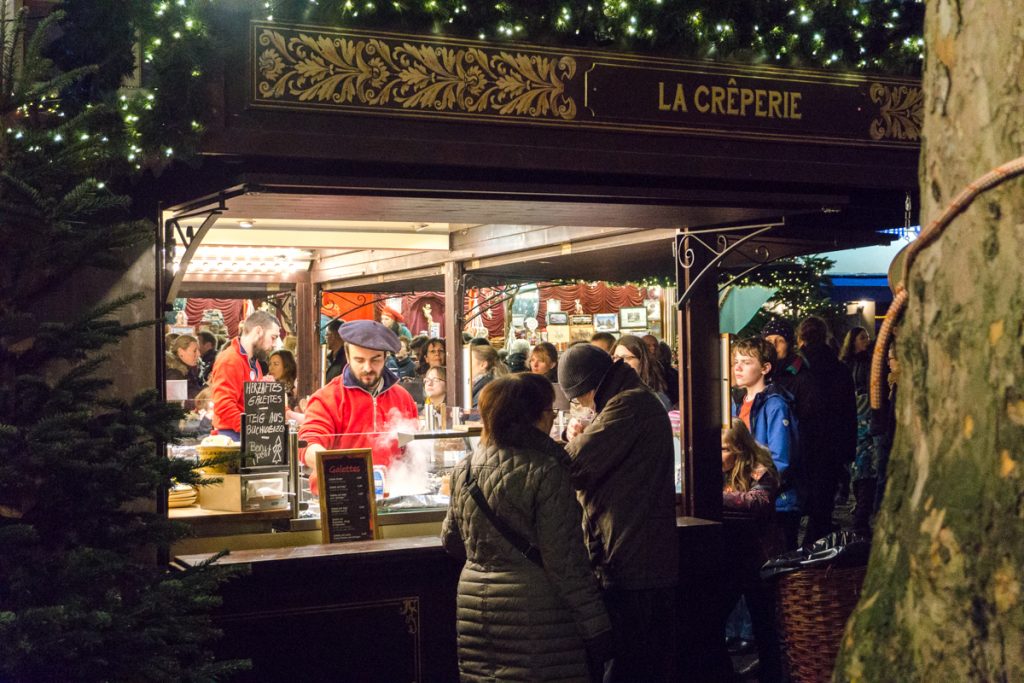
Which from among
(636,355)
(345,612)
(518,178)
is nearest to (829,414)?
(636,355)

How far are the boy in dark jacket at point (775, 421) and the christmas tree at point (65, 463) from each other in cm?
442

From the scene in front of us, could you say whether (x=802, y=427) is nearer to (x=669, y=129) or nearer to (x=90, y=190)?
(x=669, y=129)

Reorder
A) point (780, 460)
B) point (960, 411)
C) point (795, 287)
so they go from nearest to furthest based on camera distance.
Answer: point (960, 411), point (780, 460), point (795, 287)

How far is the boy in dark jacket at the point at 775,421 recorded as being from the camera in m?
7.14

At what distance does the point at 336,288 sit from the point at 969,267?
1029 centimetres

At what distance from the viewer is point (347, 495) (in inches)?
231

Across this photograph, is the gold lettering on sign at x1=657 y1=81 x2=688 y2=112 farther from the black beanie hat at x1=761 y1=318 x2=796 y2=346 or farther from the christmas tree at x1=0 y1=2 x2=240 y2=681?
the black beanie hat at x1=761 y1=318 x2=796 y2=346

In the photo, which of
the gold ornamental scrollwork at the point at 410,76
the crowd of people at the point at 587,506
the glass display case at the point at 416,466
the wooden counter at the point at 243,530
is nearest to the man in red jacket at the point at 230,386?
the crowd of people at the point at 587,506

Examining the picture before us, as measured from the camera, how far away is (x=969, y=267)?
1562 millimetres

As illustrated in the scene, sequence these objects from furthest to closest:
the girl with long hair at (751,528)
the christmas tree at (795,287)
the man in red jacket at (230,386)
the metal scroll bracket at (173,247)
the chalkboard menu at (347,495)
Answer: the christmas tree at (795,287), the man in red jacket at (230,386), the girl with long hair at (751,528), the chalkboard menu at (347,495), the metal scroll bracket at (173,247)

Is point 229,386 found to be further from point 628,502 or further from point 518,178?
point 628,502

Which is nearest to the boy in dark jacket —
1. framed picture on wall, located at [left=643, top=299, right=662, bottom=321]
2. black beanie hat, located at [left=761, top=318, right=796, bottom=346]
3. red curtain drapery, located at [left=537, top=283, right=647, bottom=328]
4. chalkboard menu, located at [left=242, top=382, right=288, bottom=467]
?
black beanie hat, located at [left=761, top=318, right=796, bottom=346]

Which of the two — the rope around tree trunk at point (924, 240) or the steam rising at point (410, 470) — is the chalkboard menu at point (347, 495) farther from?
the rope around tree trunk at point (924, 240)

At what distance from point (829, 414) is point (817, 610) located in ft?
10.8
